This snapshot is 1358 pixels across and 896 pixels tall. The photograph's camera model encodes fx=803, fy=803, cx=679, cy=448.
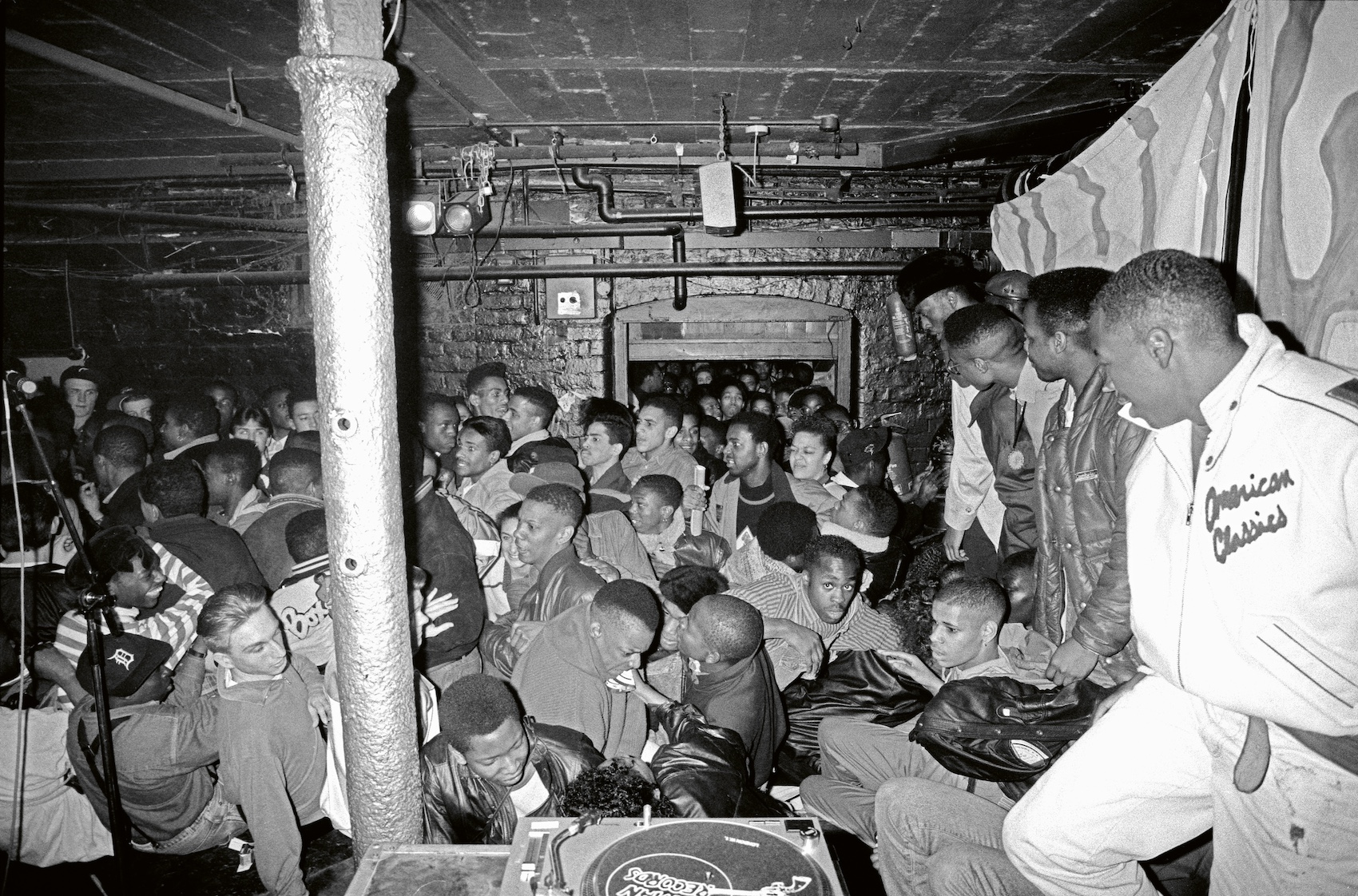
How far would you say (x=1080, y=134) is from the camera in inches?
210

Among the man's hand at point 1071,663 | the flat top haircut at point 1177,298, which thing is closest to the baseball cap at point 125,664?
the man's hand at point 1071,663

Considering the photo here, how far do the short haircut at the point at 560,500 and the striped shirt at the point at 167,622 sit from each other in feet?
4.87

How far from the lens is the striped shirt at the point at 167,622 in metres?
3.35

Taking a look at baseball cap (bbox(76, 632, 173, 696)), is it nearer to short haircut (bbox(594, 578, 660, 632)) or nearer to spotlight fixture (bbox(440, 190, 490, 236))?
short haircut (bbox(594, 578, 660, 632))

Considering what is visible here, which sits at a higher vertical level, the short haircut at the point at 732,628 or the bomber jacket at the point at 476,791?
the short haircut at the point at 732,628

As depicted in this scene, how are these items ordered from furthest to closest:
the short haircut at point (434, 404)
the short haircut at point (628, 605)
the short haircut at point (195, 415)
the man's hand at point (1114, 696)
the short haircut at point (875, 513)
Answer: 1. the short haircut at point (434, 404)
2. the short haircut at point (195, 415)
3. the short haircut at point (875, 513)
4. the short haircut at point (628, 605)
5. the man's hand at point (1114, 696)

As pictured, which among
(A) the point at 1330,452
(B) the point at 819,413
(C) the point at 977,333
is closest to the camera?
(A) the point at 1330,452

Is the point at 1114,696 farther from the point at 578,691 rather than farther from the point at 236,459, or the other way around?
the point at 236,459

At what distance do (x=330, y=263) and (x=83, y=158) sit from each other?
19.2 ft

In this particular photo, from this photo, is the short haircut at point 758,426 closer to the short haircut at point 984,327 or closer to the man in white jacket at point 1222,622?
the short haircut at point 984,327

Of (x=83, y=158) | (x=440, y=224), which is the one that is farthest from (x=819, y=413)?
(x=83, y=158)

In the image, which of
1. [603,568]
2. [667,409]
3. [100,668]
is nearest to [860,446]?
[667,409]

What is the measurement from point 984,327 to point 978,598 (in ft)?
4.88

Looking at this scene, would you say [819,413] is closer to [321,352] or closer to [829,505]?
[829,505]
